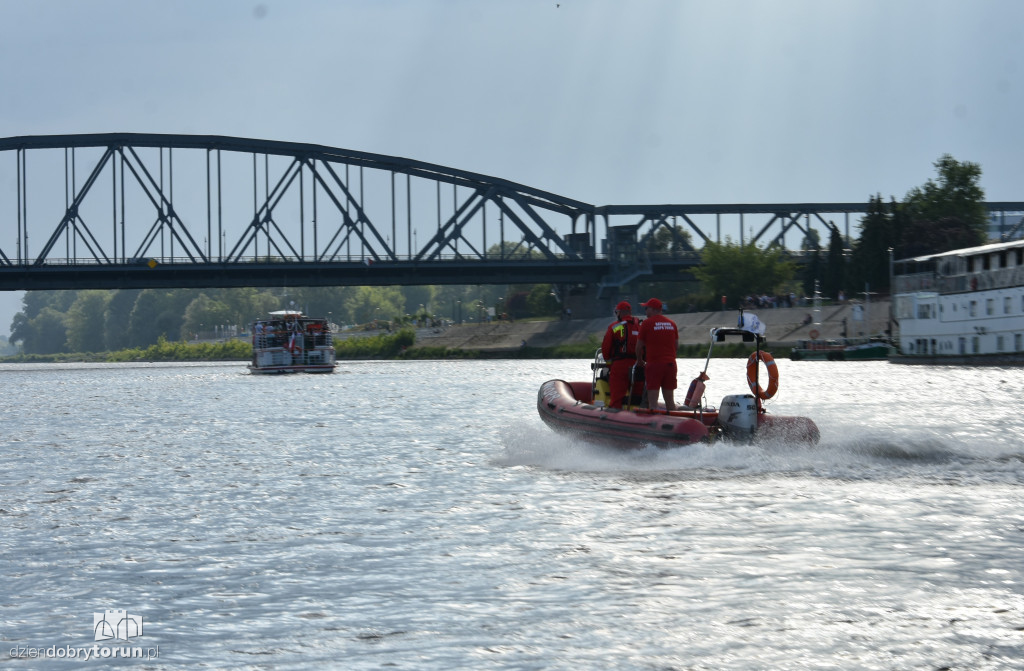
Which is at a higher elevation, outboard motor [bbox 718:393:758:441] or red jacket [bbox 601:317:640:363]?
red jacket [bbox 601:317:640:363]

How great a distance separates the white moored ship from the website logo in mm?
52629

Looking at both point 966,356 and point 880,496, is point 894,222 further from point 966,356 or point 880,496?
point 880,496

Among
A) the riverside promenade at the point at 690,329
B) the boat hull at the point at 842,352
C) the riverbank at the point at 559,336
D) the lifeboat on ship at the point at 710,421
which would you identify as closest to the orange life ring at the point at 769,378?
the lifeboat on ship at the point at 710,421

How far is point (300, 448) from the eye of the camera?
23.7m

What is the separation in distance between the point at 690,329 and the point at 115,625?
89.7m

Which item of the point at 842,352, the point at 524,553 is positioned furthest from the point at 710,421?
the point at 842,352

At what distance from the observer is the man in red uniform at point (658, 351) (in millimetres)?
18578

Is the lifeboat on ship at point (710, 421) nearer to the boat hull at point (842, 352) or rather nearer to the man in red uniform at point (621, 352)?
the man in red uniform at point (621, 352)

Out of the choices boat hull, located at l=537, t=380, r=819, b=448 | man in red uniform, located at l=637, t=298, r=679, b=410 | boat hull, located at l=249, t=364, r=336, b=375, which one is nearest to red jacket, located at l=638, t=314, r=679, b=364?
man in red uniform, located at l=637, t=298, r=679, b=410

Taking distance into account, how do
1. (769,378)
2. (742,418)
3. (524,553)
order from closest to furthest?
(524,553)
(769,378)
(742,418)

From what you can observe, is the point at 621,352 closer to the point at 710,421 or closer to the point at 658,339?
the point at 658,339

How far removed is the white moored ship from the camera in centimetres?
5756

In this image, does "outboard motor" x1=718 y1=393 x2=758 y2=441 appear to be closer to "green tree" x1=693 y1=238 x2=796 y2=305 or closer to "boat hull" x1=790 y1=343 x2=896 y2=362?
"boat hull" x1=790 y1=343 x2=896 y2=362

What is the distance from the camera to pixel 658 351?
18656 mm
